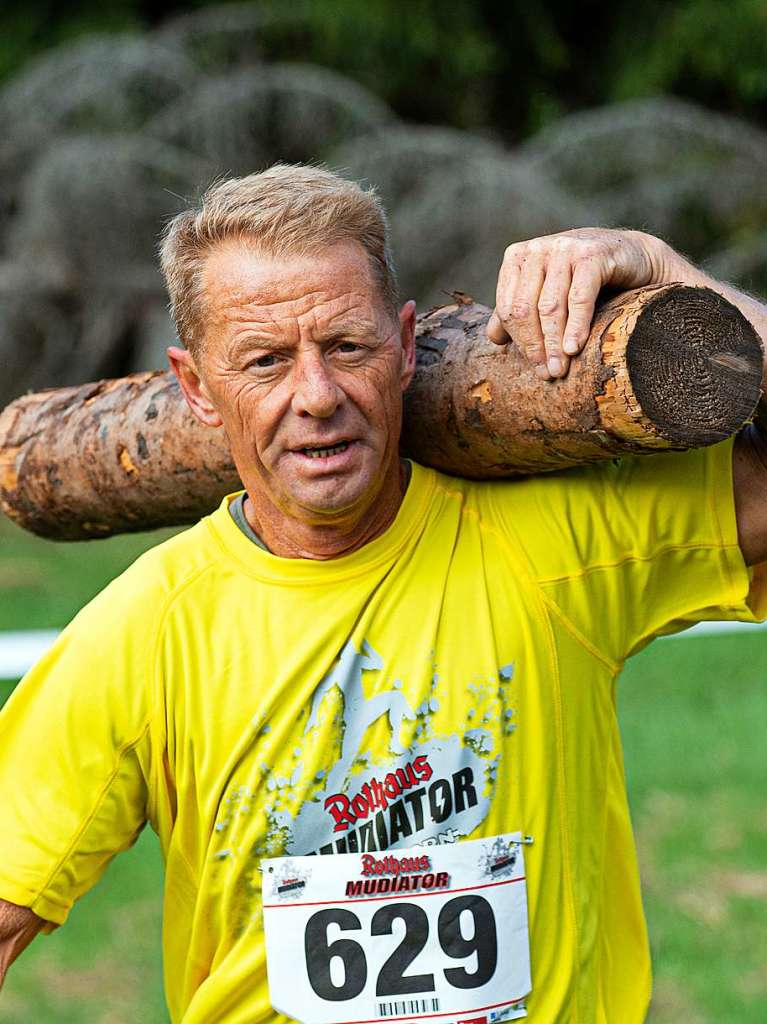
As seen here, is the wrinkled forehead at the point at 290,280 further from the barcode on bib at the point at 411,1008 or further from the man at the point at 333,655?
the barcode on bib at the point at 411,1008

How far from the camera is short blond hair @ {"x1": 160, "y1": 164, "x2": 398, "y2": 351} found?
7.39 ft

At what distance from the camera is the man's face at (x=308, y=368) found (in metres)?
2.24

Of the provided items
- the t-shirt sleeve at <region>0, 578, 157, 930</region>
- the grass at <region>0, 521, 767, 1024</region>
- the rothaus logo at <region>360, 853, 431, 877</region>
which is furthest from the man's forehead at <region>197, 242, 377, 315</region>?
the grass at <region>0, 521, 767, 1024</region>

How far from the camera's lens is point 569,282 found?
2176 mm

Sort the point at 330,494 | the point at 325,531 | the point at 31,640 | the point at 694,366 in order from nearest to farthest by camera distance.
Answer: the point at 694,366
the point at 330,494
the point at 325,531
the point at 31,640

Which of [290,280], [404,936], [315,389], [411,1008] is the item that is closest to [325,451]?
[315,389]

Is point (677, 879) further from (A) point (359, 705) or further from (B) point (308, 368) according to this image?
(B) point (308, 368)

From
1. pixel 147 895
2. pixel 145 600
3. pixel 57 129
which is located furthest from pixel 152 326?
pixel 145 600

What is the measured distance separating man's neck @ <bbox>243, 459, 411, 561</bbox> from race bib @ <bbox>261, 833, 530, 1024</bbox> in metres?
0.48

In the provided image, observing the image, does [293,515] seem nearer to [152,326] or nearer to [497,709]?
[497,709]

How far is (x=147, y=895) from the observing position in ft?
19.0

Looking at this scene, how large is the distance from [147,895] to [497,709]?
3.82 m

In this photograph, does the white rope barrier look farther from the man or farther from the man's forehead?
the man's forehead

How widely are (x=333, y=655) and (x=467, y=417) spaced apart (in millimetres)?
460
